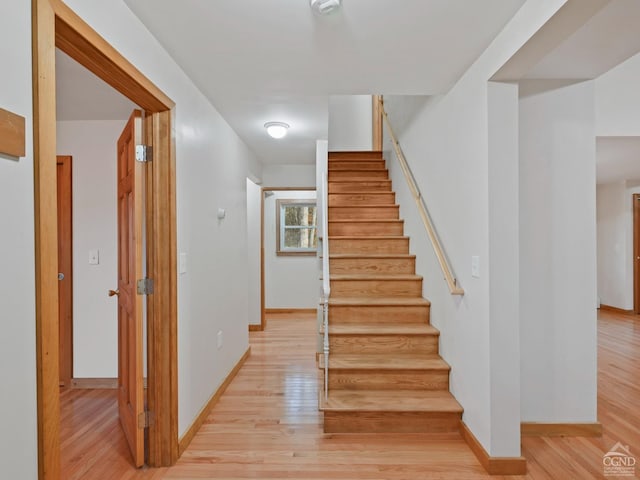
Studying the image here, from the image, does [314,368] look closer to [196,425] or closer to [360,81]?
[196,425]

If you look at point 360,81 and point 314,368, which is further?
point 314,368

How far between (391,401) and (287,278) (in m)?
4.23

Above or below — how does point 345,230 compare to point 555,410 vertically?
above

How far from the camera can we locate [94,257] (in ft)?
10.7

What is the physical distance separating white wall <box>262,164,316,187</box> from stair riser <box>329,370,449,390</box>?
9.84 feet

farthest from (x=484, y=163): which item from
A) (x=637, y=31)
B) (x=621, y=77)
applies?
(x=621, y=77)

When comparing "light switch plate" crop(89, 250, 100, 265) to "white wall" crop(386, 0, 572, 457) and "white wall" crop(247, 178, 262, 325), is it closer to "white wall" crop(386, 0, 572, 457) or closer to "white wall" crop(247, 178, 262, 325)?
"white wall" crop(247, 178, 262, 325)

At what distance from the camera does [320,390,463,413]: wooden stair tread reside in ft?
7.86

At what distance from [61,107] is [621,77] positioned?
181 inches

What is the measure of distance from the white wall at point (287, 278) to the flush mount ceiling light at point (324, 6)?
16.4 feet

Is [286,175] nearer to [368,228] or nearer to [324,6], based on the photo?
[368,228]

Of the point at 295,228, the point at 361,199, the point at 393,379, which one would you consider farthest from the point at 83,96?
the point at 295,228

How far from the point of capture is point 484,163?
2.04 meters

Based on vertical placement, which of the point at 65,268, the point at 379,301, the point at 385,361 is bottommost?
the point at 385,361
